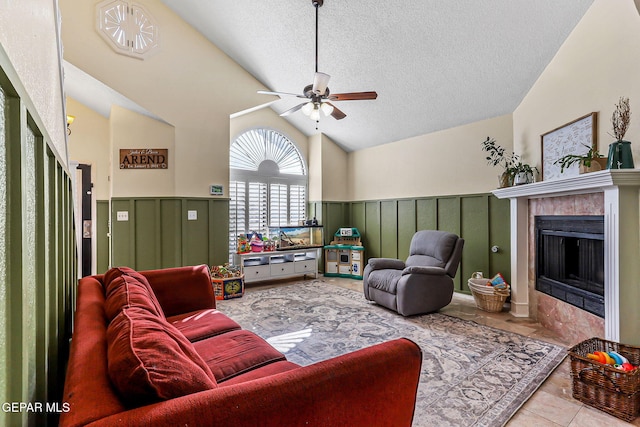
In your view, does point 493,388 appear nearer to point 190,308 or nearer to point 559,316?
point 559,316

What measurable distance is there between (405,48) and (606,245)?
2811 mm

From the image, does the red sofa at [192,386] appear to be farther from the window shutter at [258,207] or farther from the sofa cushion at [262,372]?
the window shutter at [258,207]

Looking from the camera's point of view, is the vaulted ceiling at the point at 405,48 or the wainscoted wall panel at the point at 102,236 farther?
the wainscoted wall panel at the point at 102,236

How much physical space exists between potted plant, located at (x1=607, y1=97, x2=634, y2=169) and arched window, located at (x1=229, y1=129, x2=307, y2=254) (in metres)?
4.80

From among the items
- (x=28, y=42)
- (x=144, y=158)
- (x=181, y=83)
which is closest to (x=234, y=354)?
(x=28, y=42)

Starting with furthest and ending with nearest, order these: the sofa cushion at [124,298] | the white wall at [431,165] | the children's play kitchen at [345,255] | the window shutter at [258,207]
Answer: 1. the children's play kitchen at [345,255]
2. the window shutter at [258,207]
3. the white wall at [431,165]
4. the sofa cushion at [124,298]

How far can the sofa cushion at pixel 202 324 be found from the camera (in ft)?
6.72

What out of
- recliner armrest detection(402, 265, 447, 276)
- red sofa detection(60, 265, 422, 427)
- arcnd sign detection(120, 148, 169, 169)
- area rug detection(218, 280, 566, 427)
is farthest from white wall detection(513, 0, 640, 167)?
arcnd sign detection(120, 148, 169, 169)

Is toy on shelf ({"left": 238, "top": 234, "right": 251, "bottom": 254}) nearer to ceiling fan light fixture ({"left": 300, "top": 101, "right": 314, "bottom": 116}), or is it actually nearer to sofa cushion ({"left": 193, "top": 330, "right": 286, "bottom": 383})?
ceiling fan light fixture ({"left": 300, "top": 101, "right": 314, "bottom": 116})

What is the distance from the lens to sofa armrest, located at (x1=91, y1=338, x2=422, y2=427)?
724mm

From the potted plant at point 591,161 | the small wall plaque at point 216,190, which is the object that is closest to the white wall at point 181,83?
the small wall plaque at point 216,190

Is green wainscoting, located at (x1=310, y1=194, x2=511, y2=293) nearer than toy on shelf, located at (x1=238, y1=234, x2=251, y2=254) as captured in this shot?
Yes

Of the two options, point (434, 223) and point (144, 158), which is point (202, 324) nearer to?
point (144, 158)

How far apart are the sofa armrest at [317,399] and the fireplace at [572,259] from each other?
253 centimetres
